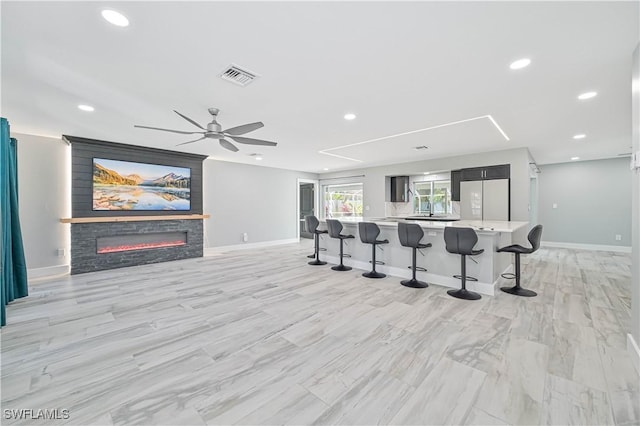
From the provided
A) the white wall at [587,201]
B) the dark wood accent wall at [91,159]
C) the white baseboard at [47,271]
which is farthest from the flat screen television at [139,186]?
the white wall at [587,201]

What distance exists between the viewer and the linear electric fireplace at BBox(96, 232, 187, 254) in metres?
5.34

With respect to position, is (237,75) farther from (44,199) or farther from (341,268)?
(44,199)

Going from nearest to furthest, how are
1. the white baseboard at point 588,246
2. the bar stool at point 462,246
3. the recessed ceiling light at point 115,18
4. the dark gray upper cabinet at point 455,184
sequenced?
the recessed ceiling light at point 115,18 → the bar stool at point 462,246 → the dark gray upper cabinet at point 455,184 → the white baseboard at point 588,246

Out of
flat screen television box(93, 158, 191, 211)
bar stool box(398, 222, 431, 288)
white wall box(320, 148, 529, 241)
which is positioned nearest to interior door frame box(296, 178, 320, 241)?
white wall box(320, 148, 529, 241)

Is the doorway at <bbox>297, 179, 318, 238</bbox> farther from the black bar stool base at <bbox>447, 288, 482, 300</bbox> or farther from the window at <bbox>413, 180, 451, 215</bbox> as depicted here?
the black bar stool base at <bbox>447, 288, 482, 300</bbox>

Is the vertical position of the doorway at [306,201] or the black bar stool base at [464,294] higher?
the doorway at [306,201]

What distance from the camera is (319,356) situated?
85.0 inches

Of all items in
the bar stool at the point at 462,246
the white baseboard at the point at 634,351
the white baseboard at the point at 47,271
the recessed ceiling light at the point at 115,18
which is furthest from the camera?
the white baseboard at the point at 47,271

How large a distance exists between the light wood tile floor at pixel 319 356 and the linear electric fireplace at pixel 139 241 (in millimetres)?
1462

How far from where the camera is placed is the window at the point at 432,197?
738cm

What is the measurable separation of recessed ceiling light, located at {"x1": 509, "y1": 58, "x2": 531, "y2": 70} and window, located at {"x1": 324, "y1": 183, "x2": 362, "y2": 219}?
6724 mm

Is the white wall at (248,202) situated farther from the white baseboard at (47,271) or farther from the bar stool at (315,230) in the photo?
the bar stool at (315,230)

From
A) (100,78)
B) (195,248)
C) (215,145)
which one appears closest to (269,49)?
(100,78)

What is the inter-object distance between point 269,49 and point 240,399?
2602 millimetres
